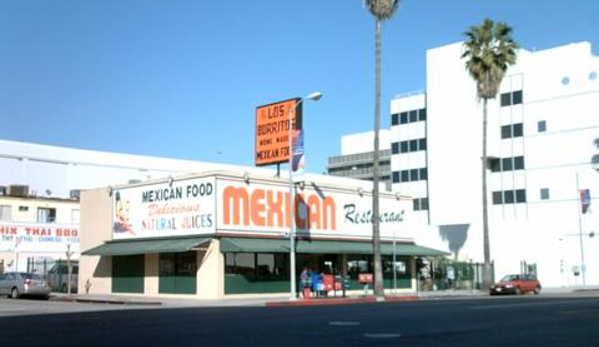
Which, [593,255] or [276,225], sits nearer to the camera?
[276,225]

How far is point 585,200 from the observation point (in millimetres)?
57969

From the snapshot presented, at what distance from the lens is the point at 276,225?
39.7 metres

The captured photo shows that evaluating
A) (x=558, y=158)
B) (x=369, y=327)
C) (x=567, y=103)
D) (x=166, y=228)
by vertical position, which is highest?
(x=567, y=103)

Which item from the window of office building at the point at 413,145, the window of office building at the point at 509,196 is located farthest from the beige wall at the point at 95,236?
the window of office building at the point at 413,145

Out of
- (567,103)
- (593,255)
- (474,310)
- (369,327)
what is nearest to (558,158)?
(567,103)

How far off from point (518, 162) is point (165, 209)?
38849 millimetres

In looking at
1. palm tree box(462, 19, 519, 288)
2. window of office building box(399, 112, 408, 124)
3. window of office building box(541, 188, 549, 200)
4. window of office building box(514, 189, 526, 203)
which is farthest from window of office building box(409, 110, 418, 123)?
palm tree box(462, 19, 519, 288)

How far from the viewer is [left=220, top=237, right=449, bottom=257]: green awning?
36219 millimetres

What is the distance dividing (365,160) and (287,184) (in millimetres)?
82349

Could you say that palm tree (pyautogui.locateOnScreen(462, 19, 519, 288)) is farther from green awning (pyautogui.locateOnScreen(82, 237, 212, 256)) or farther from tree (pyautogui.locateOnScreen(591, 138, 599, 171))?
green awning (pyautogui.locateOnScreen(82, 237, 212, 256))

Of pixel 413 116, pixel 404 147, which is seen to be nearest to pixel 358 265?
pixel 404 147

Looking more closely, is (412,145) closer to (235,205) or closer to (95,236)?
(95,236)

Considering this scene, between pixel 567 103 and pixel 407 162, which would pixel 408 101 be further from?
pixel 567 103

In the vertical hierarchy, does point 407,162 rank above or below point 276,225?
above
